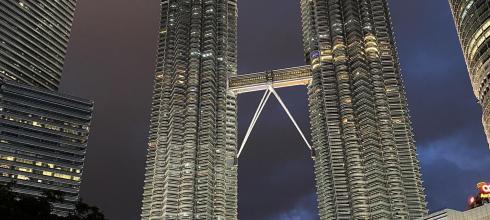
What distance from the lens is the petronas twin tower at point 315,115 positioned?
150 metres

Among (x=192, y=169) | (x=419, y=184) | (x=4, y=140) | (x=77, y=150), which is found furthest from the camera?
(x=77, y=150)

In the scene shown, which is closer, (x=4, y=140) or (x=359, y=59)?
(x=359, y=59)

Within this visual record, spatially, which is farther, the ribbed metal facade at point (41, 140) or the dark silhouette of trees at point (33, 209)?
the ribbed metal facade at point (41, 140)

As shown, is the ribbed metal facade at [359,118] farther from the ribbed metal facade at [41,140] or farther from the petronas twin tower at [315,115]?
the ribbed metal facade at [41,140]

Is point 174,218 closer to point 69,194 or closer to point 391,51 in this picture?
point 69,194

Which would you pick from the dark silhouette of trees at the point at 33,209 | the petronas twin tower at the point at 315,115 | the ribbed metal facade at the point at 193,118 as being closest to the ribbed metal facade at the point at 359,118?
the petronas twin tower at the point at 315,115

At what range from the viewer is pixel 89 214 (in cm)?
4278

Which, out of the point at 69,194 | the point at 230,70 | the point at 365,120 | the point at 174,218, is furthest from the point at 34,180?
the point at 365,120

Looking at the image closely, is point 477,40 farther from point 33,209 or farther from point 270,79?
point 33,209

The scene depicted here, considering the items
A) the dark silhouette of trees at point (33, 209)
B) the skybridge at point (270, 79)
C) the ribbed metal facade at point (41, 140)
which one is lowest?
the dark silhouette of trees at point (33, 209)

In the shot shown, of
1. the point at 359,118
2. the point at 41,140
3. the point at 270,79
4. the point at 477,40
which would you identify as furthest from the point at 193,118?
the point at 477,40

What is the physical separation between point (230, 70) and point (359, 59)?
44.7 metres

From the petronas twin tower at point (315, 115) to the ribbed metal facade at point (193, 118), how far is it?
320 millimetres

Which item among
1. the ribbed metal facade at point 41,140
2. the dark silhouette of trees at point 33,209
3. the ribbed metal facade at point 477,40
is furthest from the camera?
the ribbed metal facade at point 41,140
